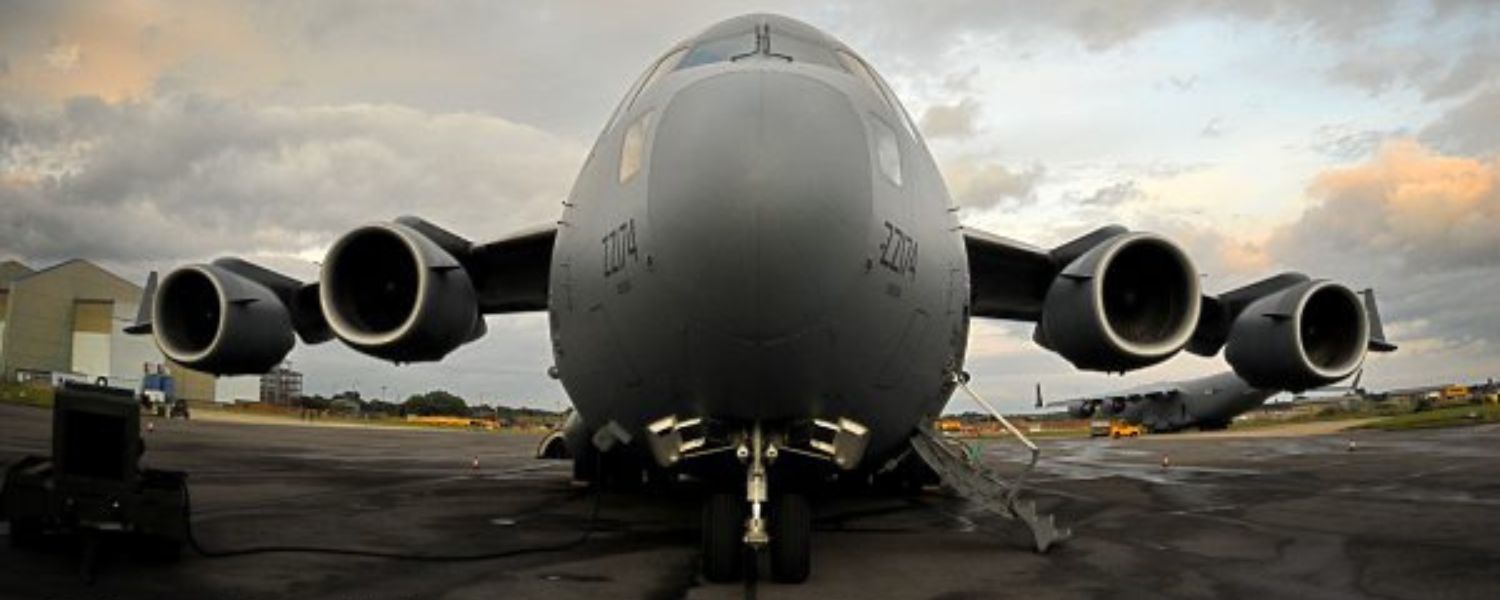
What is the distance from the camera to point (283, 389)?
3890 inches

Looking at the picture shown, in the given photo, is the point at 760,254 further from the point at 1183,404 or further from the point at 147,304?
the point at 1183,404

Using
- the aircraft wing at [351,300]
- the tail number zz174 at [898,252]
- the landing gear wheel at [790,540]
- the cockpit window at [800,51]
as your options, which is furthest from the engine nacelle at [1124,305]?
the aircraft wing at [351,300]

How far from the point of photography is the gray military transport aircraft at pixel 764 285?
492 cm

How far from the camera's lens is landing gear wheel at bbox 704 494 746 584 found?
5.97m

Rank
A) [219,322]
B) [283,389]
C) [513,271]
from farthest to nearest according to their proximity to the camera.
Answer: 1. [283,389]
2. [513,271]
3. [219,322]

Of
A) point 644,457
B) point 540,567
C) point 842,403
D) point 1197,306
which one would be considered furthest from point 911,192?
point 1197,306

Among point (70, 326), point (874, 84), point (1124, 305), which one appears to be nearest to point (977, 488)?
point (1124, 305)

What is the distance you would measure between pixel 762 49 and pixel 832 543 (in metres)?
3.75

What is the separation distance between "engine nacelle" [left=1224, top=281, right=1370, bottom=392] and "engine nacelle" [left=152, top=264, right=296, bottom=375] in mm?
9125

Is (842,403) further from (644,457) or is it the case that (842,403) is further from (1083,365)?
(1083,365)

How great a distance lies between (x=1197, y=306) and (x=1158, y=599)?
Result: 3.38 m

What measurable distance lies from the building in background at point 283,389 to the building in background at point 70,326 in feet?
76.4

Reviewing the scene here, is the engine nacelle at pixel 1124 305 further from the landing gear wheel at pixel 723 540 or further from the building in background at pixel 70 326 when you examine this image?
the building in background at pixel 70 326

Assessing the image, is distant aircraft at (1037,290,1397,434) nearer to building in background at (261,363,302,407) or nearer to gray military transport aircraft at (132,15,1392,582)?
gray military transport aircraft at (132,15,1392,582)
